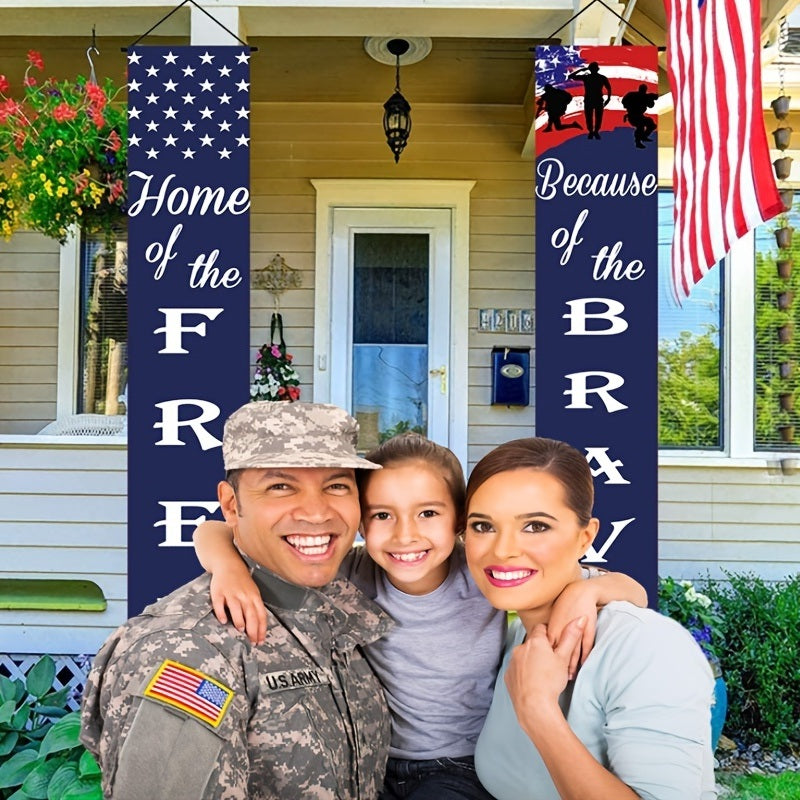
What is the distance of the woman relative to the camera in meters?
1.26

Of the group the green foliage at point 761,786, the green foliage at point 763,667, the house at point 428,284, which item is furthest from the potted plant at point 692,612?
the house at point 428,284

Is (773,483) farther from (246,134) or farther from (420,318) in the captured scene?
(246,134)

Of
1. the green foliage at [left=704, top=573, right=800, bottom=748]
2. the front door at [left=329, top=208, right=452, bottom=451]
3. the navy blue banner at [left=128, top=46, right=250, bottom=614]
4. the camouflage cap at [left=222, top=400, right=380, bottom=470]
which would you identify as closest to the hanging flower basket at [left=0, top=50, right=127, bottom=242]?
the navy blue banner at [left=128, top=46, right=250, bottom=614]

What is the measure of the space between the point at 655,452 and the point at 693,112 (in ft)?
4.47

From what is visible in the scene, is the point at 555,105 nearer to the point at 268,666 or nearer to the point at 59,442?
the point at 268,666

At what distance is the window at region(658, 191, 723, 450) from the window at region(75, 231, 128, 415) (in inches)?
145

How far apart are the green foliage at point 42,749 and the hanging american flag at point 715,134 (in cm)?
301

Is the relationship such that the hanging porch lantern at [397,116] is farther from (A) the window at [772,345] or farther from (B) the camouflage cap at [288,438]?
(B) the camouflage cap at [288,438]

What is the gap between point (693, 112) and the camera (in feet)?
9.32

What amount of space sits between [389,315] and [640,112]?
2.38 m

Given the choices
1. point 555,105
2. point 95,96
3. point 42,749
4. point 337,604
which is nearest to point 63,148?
point 95,96

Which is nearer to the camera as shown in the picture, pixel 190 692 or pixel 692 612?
pixel 190 692

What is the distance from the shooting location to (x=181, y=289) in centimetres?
330

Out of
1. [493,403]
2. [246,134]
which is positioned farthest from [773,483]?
[246,134]
